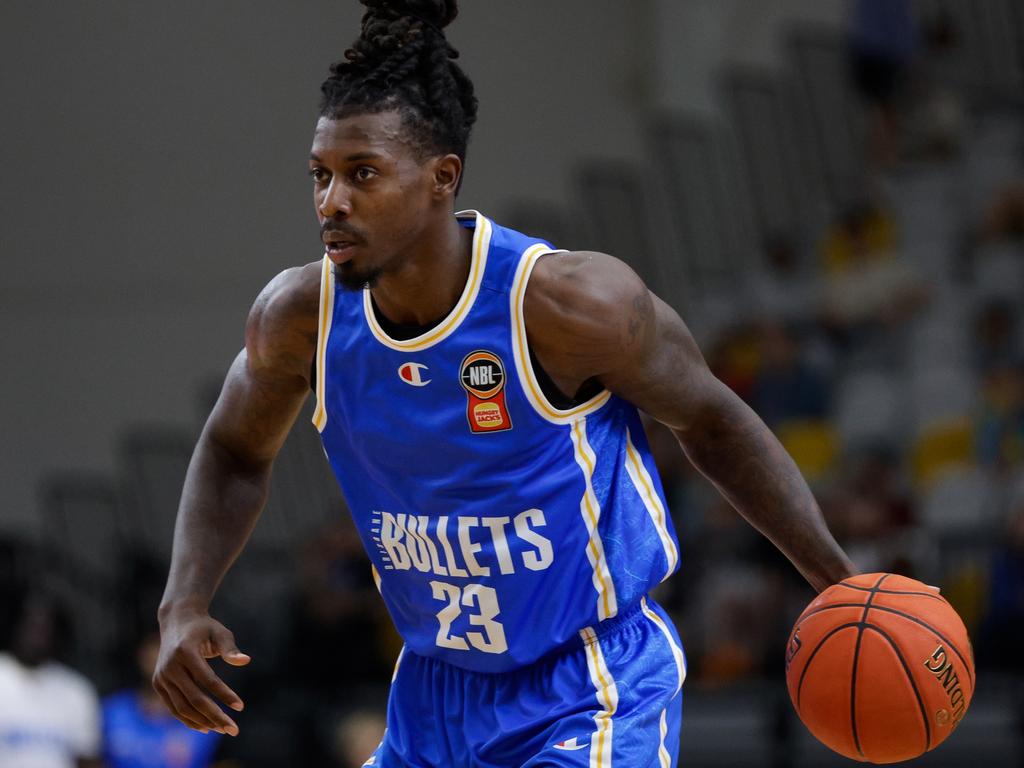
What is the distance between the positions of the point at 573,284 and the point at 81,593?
905 centimetres

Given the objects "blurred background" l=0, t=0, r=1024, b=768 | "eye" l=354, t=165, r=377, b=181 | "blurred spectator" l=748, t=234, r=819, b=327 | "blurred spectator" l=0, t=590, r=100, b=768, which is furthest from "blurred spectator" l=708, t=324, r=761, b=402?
"eye" l=354, t=165, r=377, b=181

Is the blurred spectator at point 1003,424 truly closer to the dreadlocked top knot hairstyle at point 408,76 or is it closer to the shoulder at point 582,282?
the shoulder at point 582,282

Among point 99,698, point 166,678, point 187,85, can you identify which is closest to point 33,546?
point 99,698

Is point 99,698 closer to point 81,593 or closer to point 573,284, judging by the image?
point 81,593

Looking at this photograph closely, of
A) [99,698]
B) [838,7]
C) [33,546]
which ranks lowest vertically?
[99,698]

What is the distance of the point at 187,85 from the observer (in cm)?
1320

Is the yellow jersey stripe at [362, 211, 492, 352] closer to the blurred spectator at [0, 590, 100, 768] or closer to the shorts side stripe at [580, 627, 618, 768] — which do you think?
the shorts side stripe at [580, 627, 618, 768]

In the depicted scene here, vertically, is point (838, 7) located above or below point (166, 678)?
above

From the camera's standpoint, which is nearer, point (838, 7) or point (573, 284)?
point (573, 284)

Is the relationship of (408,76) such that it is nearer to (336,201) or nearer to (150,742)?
(336,201)

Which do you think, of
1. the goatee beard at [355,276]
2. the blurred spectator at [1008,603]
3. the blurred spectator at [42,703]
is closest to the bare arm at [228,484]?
the goatee beard at [355,276]

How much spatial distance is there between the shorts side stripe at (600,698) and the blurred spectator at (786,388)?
21.6ft

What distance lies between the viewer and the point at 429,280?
3268mm

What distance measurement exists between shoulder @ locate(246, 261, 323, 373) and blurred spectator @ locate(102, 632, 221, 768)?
4.61 metres
